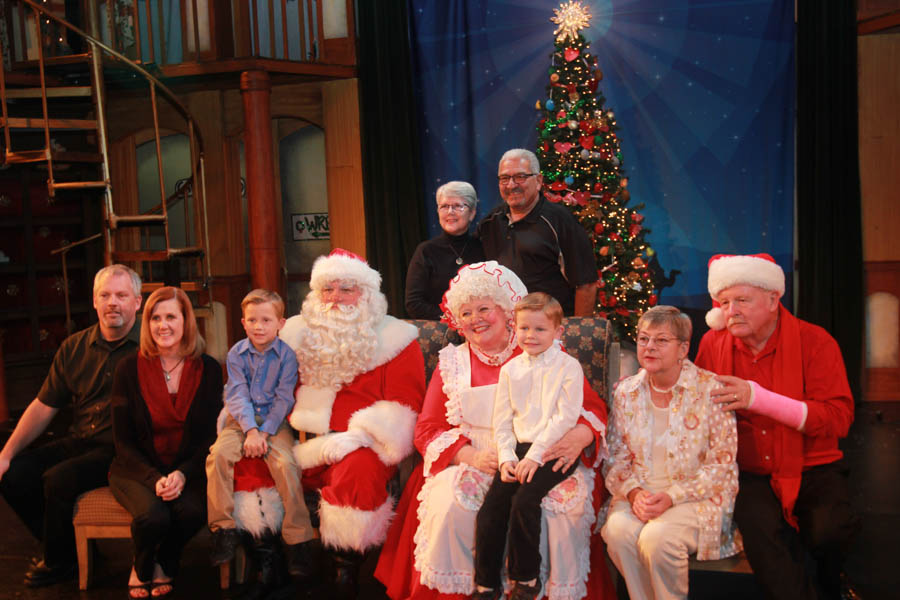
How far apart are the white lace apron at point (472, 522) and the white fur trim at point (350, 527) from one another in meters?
0.19

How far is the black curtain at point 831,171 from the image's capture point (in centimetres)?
541

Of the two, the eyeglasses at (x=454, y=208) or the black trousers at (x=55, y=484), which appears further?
the eyeglasses at (x=454, y=208)

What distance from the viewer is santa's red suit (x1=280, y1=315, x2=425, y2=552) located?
2.83 metres

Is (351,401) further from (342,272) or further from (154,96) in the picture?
(154,96)

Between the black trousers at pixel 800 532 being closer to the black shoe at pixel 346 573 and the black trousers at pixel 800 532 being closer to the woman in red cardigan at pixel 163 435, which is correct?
the black shoe at pixel 346 573

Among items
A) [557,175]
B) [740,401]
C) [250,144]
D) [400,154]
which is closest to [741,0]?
[557,175]

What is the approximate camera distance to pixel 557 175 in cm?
530

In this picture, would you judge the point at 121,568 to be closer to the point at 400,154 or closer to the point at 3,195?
the point at 400,154

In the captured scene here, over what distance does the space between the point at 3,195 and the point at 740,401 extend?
6371mm

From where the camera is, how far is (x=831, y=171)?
18.0 feet

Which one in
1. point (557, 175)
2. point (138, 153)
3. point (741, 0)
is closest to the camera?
point (557, 175)

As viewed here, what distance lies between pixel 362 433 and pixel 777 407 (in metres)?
1.48

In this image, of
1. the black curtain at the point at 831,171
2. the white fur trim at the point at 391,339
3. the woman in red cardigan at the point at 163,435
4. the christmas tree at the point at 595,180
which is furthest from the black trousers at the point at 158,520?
the black curtain at the point at 831,171

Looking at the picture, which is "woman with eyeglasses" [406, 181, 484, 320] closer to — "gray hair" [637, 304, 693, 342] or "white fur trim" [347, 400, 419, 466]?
"white fur trim" [347, 400, 419, 466]
